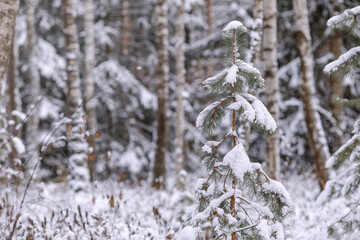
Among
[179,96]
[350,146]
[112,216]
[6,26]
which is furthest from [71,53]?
[350,146]

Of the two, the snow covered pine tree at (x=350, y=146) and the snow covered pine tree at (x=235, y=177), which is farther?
the snow covered pine tree at (x=350, y=146)

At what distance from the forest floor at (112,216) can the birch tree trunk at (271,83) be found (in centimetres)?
85

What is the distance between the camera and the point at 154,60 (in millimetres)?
14680

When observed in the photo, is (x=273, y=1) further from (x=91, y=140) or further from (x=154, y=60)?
(x=154, y=60)

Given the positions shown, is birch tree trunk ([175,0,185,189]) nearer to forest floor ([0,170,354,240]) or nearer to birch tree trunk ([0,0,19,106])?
forest floor ([0,170,354,240])

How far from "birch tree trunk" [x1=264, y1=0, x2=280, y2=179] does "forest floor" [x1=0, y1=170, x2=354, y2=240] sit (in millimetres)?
846

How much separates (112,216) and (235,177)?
366 cm

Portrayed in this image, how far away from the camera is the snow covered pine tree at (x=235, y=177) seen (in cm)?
266

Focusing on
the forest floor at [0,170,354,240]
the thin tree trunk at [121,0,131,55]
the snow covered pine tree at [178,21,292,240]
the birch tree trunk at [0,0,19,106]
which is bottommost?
the forest floor at [0,170,354,240]

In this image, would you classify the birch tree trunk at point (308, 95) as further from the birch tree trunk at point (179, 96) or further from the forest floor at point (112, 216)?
the birch tree trunk at point (179, 96)

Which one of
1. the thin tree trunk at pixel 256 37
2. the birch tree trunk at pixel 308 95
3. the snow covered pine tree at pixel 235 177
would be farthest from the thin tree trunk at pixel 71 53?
the snow covered pine tree at pixel 235 177

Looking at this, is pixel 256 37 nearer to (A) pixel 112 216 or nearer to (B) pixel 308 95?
(B) pixel 308 95

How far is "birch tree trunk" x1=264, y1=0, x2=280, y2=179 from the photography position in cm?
618

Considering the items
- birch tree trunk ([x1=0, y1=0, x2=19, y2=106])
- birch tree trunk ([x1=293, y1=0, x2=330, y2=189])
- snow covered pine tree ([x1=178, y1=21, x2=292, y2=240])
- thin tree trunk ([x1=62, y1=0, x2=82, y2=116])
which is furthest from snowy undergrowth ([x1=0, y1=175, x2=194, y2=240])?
birch tree trunk ([x1=293, y1=0, x2=330, y2=189])
